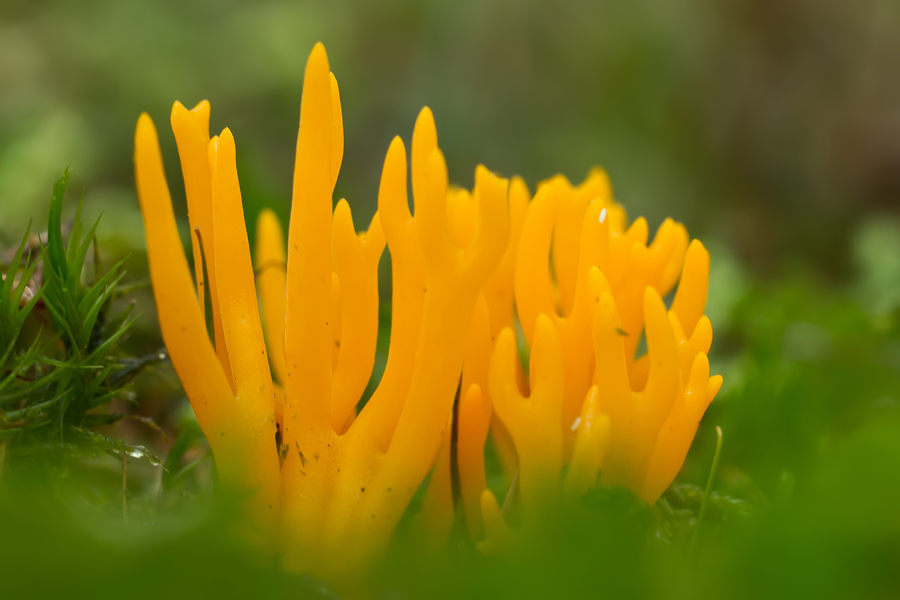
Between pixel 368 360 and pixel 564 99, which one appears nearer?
pixel 368 360

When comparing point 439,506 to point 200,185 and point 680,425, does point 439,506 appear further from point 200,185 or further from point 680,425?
point 200,185

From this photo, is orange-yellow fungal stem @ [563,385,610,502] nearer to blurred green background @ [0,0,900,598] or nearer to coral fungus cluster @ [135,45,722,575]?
coral fungus cluster @ [135,45,722,575]

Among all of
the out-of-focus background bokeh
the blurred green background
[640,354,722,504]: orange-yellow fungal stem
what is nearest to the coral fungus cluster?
[640,354,722,504]: orange-yellow fungal stem

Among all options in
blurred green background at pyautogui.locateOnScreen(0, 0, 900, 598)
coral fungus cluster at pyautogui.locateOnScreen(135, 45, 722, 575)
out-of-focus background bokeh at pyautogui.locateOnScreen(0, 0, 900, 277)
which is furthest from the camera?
out-of-focus background bokeh at pyautogui.locateOnScreen(0, 0, 900, 277)

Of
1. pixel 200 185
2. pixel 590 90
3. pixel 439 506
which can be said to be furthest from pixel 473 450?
pixel 590 90

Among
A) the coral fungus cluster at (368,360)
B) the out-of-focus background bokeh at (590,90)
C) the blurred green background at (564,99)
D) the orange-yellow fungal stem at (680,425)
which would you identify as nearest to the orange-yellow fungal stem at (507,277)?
the coral fungus cluster at (368,360)

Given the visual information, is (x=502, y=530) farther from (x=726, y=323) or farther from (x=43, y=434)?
(x=726, y=323)

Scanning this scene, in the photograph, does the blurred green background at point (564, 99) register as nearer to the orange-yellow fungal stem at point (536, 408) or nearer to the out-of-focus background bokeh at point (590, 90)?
the out-of-focus background bokeh at point (590, 90)

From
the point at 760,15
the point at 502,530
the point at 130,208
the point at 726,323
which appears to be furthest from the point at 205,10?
the point at 502,530
